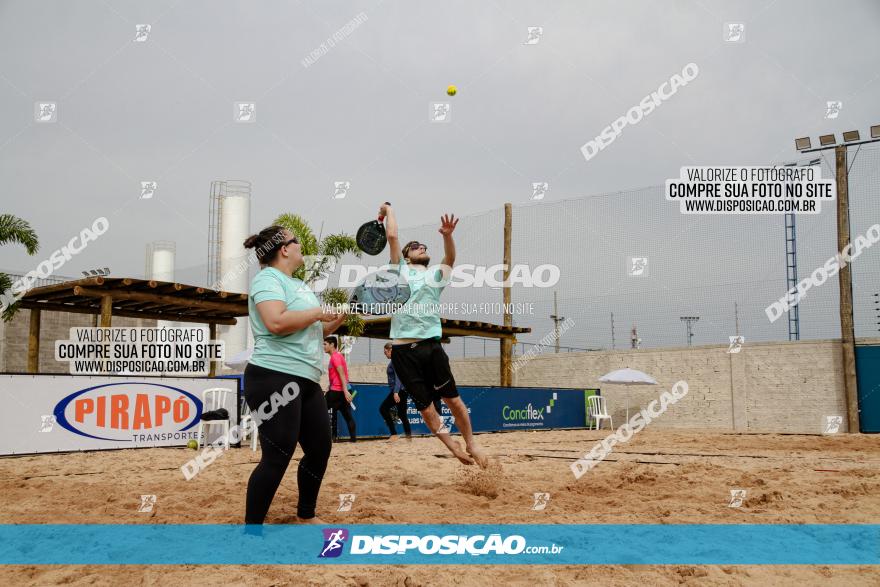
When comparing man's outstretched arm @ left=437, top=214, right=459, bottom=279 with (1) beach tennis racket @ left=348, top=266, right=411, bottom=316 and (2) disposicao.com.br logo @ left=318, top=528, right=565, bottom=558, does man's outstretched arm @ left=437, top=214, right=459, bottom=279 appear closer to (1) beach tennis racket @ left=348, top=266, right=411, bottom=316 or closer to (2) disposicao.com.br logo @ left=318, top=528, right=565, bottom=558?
(2) disposicao.com.br logo @ left=318, top=528, right=565, bottom=558

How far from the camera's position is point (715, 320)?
17.5 meters

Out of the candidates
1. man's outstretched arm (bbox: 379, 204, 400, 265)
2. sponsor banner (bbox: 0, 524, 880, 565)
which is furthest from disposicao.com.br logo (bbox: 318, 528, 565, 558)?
man's outstretched arm (bbox: 379, 204, 400, 265)

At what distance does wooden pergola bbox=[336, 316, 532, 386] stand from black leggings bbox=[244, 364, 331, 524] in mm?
12924

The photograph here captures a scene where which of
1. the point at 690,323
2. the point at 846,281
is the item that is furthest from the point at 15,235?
the point at 846,281

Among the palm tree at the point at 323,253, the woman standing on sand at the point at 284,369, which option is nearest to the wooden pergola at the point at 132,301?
the palm tree at the point at 323,253

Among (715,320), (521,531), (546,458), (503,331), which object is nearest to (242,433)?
(546,458)

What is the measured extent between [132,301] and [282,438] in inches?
430

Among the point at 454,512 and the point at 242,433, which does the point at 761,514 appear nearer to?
the point at 454,512

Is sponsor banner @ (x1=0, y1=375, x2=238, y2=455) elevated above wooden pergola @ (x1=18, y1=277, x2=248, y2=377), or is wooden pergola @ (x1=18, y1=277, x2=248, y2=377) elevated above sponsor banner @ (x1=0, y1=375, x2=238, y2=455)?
wooden pergola @ (x1=18, y1=277, x2=248, y2=377)

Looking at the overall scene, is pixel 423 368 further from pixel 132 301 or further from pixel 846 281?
pixel 846 281

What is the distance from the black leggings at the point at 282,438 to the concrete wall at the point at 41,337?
67.7 feet

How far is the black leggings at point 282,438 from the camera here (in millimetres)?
3389

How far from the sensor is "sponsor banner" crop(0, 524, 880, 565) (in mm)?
3020

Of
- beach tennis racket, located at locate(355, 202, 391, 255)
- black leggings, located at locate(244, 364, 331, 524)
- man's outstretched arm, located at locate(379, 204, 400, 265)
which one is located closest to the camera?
black leggings, located at locate(244, 364, 331, 524)
